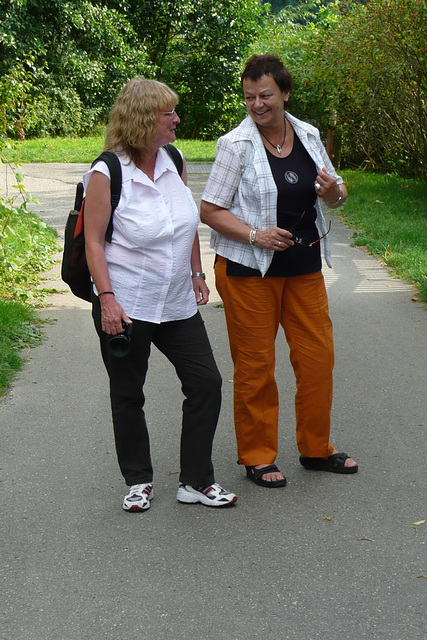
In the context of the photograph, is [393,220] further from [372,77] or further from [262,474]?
[262,474]

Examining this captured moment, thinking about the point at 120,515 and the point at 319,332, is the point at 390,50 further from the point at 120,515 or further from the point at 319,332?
the point at 120,515

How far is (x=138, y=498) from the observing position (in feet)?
13.1

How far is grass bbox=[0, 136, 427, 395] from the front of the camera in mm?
6949

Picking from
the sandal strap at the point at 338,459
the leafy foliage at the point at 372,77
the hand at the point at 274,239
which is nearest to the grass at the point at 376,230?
the leafy foliage at the point at 372,77

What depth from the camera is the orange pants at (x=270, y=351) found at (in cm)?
412

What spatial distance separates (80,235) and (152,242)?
1.07 ft

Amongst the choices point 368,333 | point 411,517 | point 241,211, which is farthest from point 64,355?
point 411,517

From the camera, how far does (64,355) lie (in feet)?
21.7

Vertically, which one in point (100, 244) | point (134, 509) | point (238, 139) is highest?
point (238, 139)

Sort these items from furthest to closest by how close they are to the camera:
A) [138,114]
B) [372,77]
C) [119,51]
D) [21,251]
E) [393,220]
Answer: [119,51]
[372,77]
[393,220]
[21,251]
[138,114]

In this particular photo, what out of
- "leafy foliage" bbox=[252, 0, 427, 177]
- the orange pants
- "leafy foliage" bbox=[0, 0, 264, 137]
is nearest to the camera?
the orange pants

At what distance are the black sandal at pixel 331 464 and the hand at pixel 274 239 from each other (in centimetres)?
119

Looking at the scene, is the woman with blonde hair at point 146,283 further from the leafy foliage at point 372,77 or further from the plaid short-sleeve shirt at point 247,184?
the leafy foliage at point 372,77

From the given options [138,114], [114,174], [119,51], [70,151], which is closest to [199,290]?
[114,174]
